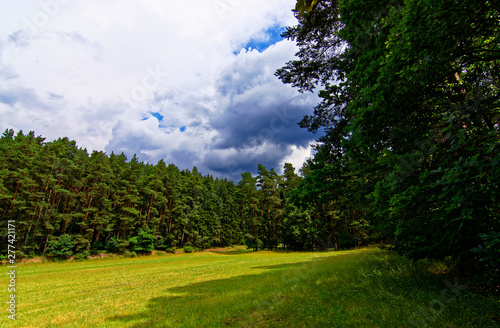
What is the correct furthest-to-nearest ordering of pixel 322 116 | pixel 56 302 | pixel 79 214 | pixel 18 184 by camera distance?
pixel 79 214 → pixel 18 184 → pixel 322 116 → pixel 56 302

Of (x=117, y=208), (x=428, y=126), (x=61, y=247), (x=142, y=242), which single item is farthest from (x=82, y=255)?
(x=428, y=126)

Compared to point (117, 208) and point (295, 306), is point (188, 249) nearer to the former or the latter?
point (117, 208)

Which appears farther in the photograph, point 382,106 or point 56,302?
point 56,302

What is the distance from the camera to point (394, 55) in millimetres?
4844

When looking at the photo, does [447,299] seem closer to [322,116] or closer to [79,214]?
[322,116]

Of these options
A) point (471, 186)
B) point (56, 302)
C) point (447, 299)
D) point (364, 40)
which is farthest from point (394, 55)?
point (56, 302)

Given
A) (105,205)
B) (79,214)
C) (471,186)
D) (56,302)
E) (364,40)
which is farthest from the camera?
(105,205)

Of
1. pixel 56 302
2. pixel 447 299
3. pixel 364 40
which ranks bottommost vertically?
pixel 56 302

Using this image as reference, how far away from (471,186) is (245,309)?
7.25 metres

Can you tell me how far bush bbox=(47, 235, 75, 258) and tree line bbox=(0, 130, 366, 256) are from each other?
16 cm

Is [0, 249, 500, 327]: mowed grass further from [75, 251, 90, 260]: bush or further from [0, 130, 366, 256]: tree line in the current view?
[75, 251, 90, 260]: bush

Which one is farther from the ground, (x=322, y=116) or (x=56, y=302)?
(x=322, y=116)

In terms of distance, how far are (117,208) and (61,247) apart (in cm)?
1358

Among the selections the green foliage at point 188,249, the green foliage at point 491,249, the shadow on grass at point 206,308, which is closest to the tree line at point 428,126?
the green foliage at point 491,249
